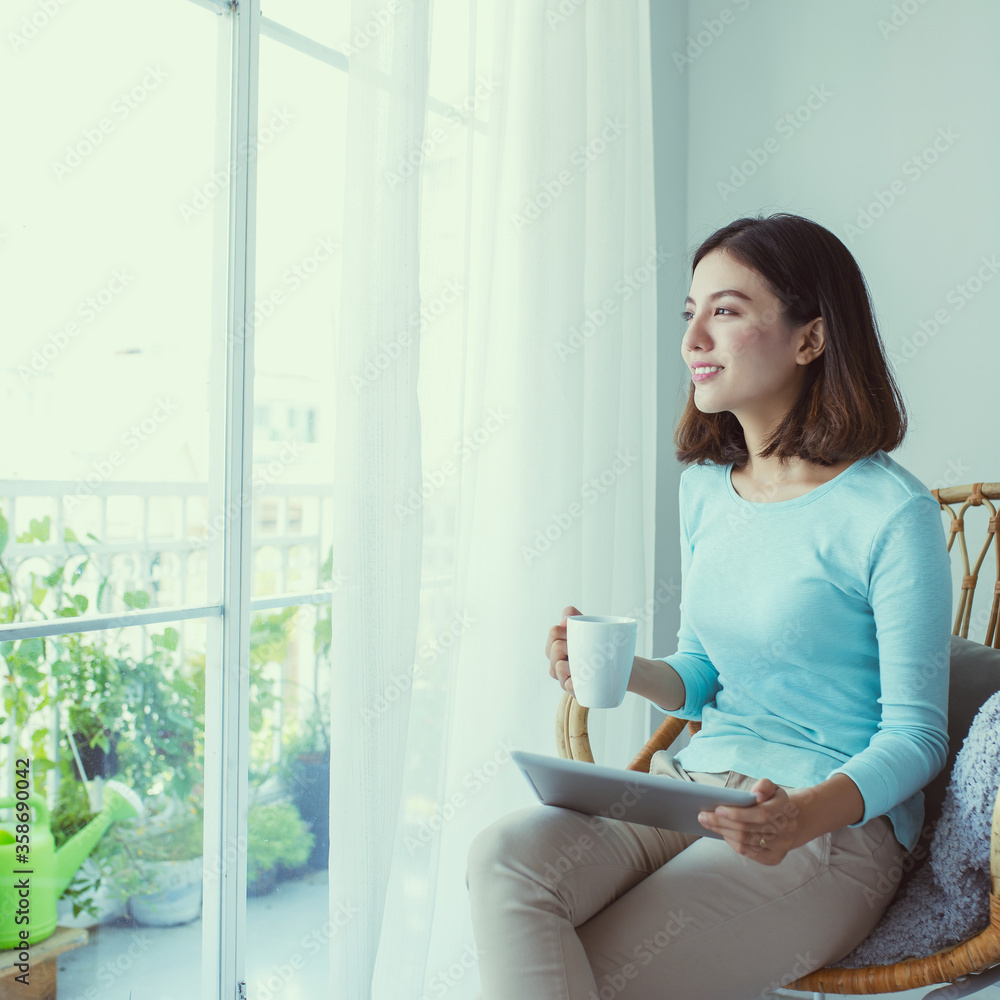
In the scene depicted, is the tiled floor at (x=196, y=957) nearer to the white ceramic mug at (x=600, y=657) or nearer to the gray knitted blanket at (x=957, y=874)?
the white ceramic mug at (x=600, y=657)

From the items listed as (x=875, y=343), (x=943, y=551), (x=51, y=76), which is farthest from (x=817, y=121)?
(x=51, y=76)

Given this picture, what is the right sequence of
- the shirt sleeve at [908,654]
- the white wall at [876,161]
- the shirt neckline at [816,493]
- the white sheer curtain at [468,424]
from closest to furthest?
the shirt sleeve at [908,654]
the shirt neckline at [816,493]
the white sheer curtain at [468,424]
the white wall at [876,161]

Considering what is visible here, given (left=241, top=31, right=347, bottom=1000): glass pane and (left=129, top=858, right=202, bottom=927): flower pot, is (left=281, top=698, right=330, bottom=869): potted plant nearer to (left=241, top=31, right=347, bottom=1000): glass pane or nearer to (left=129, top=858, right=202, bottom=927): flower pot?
(left=241, top=31, right=347, bottom=1000): glass pane

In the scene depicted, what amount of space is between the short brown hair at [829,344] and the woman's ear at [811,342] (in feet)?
0.03

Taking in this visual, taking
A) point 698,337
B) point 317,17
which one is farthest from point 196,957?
point 317,17

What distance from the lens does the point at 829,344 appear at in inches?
47.7

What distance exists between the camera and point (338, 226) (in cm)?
163

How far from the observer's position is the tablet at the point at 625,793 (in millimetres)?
869

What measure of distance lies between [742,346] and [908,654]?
1.45 feet

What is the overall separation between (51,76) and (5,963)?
118 cm

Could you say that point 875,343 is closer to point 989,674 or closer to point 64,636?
point 989,674

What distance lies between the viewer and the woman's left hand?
0.87 meters

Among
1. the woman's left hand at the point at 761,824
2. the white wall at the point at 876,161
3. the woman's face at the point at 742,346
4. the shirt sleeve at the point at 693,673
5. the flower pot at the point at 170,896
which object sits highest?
the white wall at the point at 876,161

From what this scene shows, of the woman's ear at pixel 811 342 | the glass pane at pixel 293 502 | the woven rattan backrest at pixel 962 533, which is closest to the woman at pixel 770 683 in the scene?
the woman's ear at pixel 811 342
